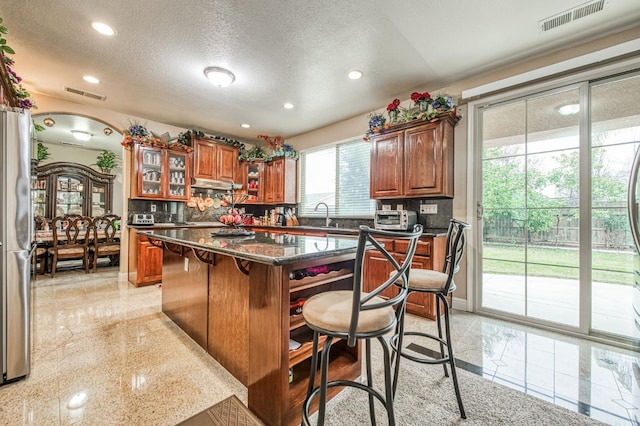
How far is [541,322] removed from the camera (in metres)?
2.65

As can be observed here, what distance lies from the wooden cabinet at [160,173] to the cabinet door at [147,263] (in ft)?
2.89

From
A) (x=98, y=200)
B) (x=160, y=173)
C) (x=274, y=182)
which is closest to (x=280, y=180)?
(x=274, y=182)

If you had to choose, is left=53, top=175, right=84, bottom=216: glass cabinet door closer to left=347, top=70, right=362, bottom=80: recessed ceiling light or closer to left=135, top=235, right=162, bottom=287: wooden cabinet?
left=135, top=235, right=162, bottom=287: wooden cabinet

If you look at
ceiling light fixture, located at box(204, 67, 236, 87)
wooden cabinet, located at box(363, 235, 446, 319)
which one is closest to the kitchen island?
wooden cabinet, located at box(363, 235, 446, 319)

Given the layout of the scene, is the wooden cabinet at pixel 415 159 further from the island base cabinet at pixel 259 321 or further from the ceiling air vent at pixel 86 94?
the ceiling air vent at pixel 86 94

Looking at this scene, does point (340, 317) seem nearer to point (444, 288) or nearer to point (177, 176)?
point (444, 288)

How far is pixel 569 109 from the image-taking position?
259 cm

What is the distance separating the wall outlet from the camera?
3.35 meters

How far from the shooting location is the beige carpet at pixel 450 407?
1423 millimetres

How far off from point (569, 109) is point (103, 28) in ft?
14.7

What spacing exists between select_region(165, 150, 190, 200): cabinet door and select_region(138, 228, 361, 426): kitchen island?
2699mm

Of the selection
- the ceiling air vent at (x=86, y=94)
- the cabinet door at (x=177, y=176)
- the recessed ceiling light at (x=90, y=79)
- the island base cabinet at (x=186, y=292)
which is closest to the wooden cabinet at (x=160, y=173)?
the cabinet door at (x=177, y=176)

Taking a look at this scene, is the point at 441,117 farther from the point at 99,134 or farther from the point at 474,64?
the point at 99,134

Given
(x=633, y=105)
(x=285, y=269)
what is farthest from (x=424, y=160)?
(x=285, y=269)
